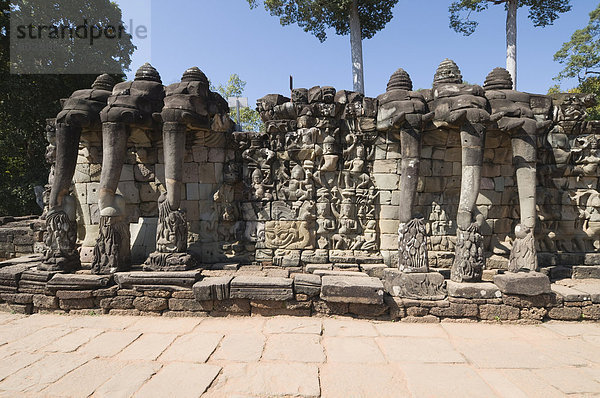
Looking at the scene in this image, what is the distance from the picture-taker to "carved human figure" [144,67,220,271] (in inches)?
201

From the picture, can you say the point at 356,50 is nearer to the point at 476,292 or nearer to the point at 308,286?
the point at 476,292

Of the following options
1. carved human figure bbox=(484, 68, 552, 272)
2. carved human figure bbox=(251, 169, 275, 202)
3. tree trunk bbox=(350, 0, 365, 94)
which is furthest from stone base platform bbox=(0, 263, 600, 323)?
tree trunk bbox=(350, 0, 365, 94)

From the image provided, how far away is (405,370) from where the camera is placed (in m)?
3.15

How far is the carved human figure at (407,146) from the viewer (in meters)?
4.69

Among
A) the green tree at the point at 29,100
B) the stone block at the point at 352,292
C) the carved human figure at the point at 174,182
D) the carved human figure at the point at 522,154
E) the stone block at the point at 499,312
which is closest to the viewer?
the stone block at the point at 352,292

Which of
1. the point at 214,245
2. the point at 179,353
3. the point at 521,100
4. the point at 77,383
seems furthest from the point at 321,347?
the point at 521,100

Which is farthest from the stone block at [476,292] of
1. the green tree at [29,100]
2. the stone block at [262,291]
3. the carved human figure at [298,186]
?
the green tree at [29,100]

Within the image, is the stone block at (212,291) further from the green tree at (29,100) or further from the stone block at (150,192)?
the green tree at (29,100)

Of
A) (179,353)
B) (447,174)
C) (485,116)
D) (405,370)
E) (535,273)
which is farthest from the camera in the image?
(447,174)

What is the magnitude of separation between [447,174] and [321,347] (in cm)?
411

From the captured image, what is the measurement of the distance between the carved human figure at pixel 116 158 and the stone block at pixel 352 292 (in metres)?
3.56

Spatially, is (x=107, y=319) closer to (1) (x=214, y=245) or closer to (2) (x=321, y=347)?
(1) (x=214, y=245)

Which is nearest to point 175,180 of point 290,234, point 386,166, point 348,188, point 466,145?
point 290,234

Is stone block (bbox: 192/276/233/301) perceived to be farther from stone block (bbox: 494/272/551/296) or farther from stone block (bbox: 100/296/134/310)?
stone block (bbox: 494/272/551/296)
